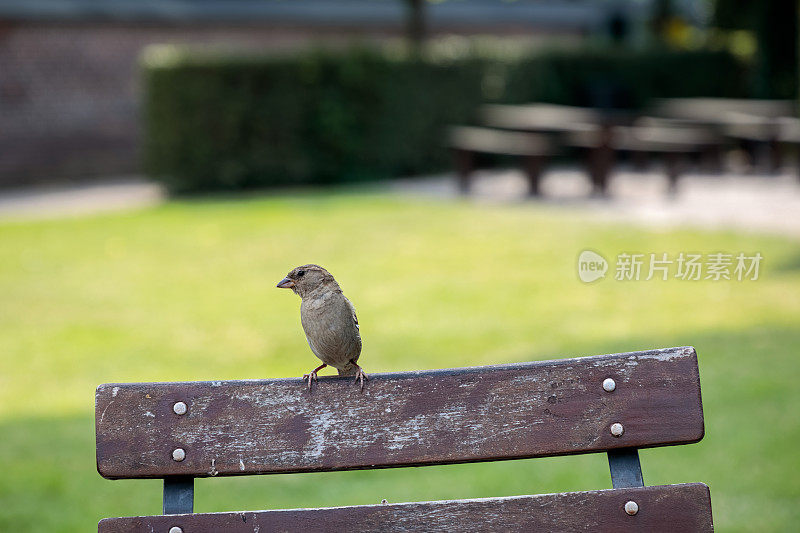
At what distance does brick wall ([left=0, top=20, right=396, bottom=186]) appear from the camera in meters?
20.8

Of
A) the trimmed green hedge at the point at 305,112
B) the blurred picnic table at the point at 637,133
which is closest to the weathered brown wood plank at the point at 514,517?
the blurred picnic table at the point at 637,133

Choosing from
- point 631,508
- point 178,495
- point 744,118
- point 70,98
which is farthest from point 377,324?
point 70,98

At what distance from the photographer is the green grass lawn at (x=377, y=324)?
203 inches

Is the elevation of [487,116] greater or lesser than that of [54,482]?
greater

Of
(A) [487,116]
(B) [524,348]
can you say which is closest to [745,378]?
(B) [524,348]

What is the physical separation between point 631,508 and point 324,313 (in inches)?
33.2

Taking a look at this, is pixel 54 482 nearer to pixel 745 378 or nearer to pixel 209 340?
pixel 209 340

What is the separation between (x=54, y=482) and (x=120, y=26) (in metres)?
18.6

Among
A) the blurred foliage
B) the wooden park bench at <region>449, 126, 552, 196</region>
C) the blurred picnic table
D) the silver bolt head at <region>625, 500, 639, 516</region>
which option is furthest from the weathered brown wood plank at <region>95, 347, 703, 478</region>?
the blurred foliage

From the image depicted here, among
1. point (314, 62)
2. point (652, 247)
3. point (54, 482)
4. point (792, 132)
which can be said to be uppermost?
point (314, 62)

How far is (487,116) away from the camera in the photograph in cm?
2038

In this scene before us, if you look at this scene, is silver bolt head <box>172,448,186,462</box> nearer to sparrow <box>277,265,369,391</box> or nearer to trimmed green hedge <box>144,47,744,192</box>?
sparrow <box>277,265,369,391</box>

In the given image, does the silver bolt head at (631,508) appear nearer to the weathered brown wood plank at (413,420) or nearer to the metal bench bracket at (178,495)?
the weathered brown wood plank at (413,420)

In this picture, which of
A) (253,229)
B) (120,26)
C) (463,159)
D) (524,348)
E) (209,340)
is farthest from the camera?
(120,26)
